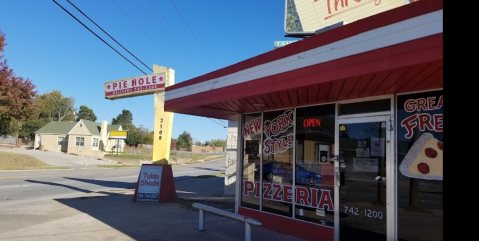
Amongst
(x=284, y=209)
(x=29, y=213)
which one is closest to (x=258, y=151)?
(x=284, y=209)

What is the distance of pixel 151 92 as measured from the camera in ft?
38.7

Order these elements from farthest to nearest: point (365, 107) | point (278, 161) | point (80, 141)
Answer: point (80, 141)
point (278, 161)
point (365, 107)

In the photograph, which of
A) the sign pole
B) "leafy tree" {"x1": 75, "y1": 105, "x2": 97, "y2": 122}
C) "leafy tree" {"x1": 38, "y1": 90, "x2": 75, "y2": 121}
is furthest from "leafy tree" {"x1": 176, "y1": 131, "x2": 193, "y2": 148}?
the sign pole

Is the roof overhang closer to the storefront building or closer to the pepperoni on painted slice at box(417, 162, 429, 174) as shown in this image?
the storefront building

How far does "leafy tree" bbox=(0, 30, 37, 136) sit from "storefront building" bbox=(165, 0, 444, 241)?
104 feet

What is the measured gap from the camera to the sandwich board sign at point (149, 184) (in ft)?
35.1

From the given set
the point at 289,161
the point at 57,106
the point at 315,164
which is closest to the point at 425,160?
the point at 315,164

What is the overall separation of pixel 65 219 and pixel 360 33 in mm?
7519

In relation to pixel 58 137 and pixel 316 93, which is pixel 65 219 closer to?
pixel 316 93

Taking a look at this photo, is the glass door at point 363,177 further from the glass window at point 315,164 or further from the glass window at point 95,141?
the glass window at point 95,141

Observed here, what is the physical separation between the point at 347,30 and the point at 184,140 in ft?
384

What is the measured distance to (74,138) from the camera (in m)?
52.5

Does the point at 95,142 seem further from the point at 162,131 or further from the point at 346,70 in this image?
the point at 346,70

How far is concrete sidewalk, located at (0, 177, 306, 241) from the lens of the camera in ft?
21.0
